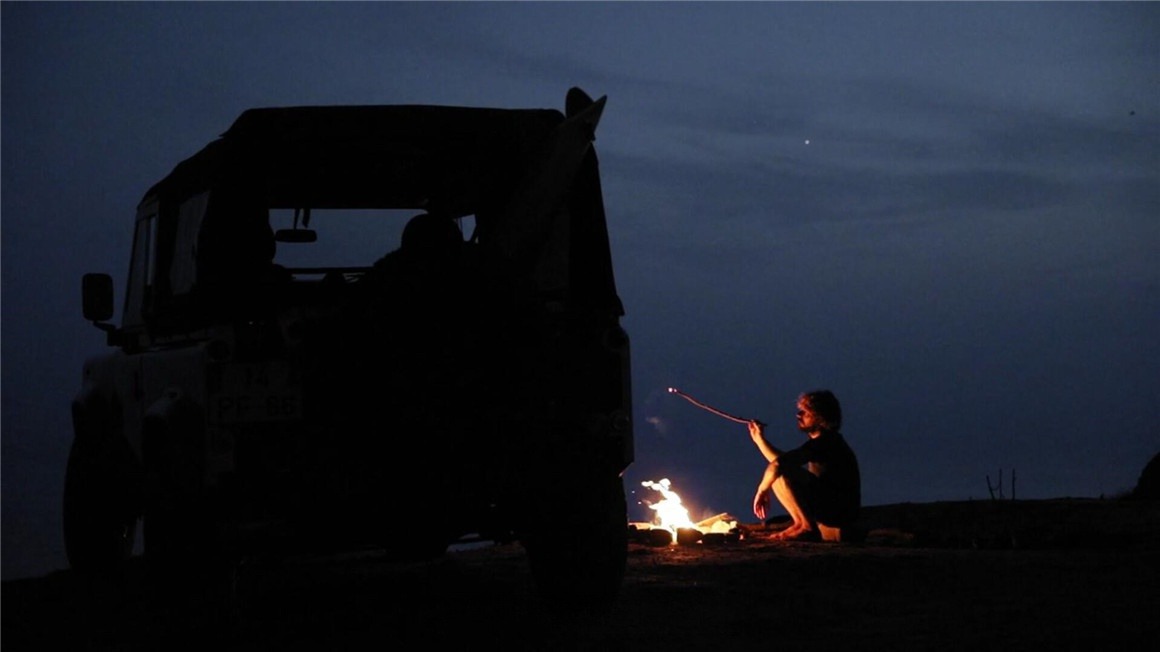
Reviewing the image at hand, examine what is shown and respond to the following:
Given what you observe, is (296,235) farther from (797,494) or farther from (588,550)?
(797,494)

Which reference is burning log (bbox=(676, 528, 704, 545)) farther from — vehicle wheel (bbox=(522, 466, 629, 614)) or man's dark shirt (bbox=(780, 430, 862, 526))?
vehicle wheel (bbox=(522, 466, 629, 614))

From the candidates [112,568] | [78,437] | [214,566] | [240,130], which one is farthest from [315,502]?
[112,568]

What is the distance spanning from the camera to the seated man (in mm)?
11016

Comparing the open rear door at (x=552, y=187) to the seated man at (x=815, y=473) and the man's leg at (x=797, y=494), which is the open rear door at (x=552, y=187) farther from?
the man's leg at (x=797, y=494)

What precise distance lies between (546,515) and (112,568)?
477cm

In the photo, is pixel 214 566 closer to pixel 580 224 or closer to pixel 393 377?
pixel 393 377

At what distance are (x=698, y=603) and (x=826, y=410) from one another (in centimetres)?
401

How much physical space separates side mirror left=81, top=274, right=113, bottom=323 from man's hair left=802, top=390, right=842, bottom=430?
5632 millimetres

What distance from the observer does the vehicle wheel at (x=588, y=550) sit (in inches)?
284

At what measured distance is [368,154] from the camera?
8.62 metres

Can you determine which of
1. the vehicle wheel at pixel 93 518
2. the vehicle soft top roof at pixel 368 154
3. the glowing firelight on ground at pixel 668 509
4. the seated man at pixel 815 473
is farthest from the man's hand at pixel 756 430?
the vehicle wheel at pixel 93 518

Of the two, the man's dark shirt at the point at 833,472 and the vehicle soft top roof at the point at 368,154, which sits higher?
the vehicle soft top roof at the point at 368,154

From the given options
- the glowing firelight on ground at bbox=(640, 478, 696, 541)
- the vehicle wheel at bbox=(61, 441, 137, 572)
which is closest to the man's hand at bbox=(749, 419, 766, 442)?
the glowing firelight on ground at bbox=(640, 478, 696, 541)

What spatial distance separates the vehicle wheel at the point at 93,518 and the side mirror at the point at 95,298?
98 cm
